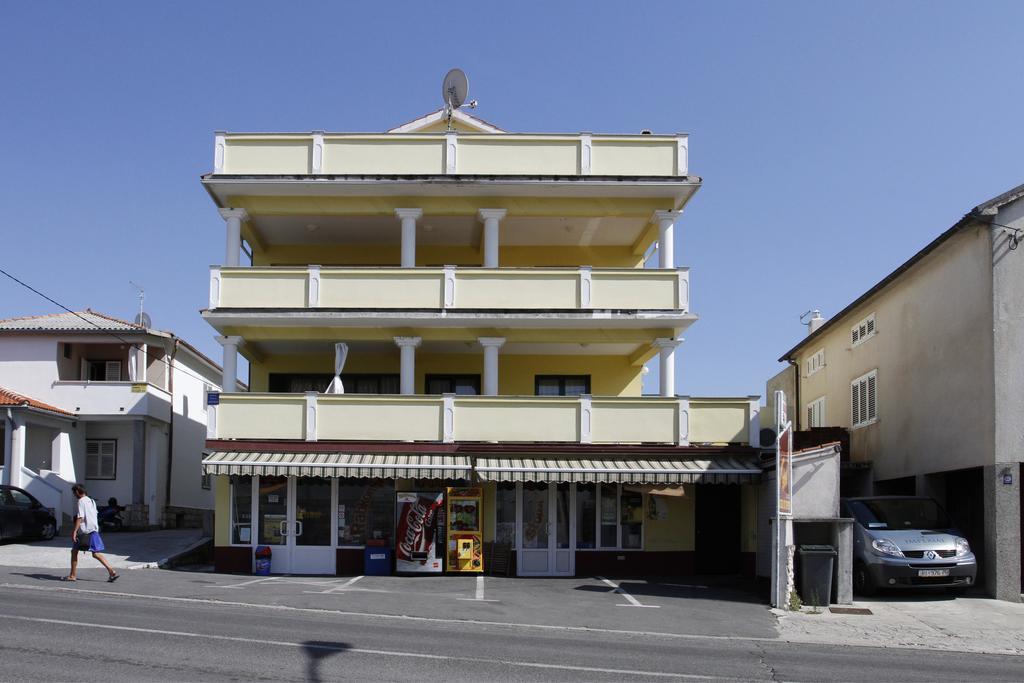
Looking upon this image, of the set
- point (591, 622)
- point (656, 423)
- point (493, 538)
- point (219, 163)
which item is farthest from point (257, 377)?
point (591, 622)

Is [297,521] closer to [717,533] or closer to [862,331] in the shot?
[717,533]

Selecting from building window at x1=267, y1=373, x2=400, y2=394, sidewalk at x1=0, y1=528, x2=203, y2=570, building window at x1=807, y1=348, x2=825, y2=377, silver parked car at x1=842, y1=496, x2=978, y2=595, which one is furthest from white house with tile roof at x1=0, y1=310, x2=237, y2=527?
silver parked car at x1=842, y1=496, x2=978, y2=595

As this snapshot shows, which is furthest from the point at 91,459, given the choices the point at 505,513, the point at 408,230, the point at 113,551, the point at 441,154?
the point at 441,154

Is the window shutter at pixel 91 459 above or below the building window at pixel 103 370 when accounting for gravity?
below

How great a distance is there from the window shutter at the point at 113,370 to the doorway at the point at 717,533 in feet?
67.1

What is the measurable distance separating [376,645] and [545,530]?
11.4 metres

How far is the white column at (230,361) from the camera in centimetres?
2544

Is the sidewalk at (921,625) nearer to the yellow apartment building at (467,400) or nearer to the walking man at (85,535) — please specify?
the yellow apartment building at (467,400)

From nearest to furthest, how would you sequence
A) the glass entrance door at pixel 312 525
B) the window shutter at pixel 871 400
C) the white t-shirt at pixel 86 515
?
the white t-shirt at pixel 86 515, the glass entrance door at pixel 312 525, the window shutter at pixel 871 400

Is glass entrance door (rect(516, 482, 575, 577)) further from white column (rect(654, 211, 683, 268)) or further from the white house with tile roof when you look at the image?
the white house with tile roof

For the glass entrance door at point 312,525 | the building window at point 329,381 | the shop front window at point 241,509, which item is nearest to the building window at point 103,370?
the building window at point 329,381

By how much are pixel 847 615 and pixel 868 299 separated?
11.3 m

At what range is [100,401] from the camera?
33.8m

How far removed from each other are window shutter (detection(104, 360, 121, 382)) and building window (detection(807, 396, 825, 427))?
22824 millimetres
